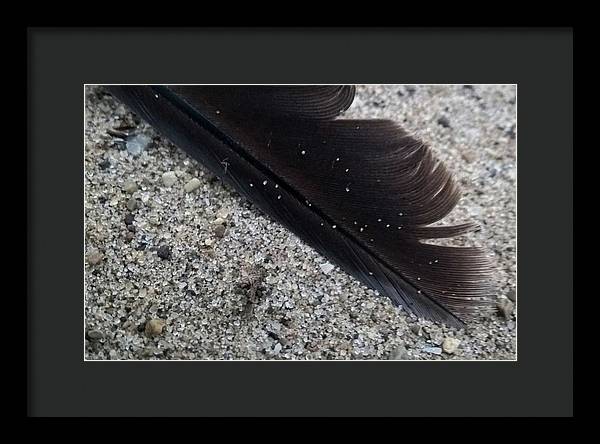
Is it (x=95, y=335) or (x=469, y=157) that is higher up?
(x=469, y=157)

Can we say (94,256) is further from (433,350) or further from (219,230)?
(433,350)

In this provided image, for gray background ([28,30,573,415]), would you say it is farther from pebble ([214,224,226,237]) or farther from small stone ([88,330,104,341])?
pebble ([214,224,226,237])

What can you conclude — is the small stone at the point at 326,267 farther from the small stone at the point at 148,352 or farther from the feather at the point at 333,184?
the small stone at the point at 148,352

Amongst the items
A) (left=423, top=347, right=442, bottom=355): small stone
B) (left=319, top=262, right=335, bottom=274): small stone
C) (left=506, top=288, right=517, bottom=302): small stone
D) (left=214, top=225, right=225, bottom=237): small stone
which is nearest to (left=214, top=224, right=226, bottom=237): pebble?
(left=214, top=225, right=225, bottom=237): small stone

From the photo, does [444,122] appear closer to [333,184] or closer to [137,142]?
[333,184]

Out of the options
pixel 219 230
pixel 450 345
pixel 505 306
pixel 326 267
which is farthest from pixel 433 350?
pixel 219 230

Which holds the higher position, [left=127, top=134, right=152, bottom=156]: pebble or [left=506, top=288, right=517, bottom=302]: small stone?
[left=127, top=134, right=152, bottom=156]: pebble
